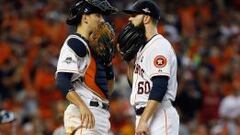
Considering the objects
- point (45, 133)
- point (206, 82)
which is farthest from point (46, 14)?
point (45, 133)

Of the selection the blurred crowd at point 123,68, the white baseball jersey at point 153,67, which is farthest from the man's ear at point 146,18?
the blurred crowd at point 123,68

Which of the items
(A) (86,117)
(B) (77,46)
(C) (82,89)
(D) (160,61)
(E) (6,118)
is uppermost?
(B) (77,46)

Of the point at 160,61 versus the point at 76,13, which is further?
the point at 76,13

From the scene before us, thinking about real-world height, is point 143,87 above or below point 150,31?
below

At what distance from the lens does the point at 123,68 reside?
1611 cm

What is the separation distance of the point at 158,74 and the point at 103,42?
0.60m

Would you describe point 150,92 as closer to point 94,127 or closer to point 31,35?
point 94,127

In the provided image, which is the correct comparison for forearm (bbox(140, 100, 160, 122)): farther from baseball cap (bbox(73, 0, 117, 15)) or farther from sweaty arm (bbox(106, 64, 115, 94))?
baseball cap (bbox(73, 0, 117, 15))

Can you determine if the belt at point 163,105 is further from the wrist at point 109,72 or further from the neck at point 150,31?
the neck at point 150,31

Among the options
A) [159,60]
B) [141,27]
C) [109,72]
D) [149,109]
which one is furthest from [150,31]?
[149,109]

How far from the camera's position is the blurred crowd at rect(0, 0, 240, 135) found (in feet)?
48.6

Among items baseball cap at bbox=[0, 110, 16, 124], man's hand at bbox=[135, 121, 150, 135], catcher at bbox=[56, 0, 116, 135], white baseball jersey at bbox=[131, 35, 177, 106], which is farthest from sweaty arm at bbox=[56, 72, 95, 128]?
baseball cap at bbox=[0, 110, 16, 124]

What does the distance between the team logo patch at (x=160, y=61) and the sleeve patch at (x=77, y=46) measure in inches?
25.2

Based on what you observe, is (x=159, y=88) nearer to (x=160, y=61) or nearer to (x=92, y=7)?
(x=160, y=61)
